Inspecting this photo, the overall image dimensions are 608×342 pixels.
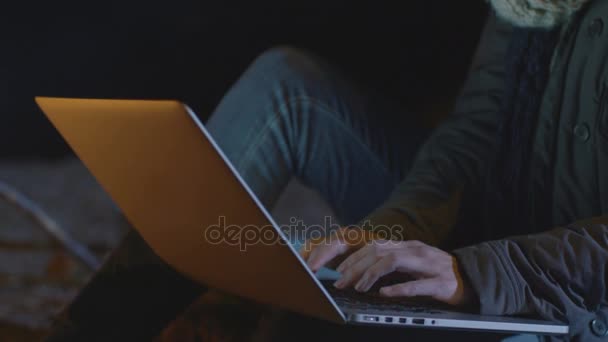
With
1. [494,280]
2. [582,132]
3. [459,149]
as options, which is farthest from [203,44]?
[494,280]

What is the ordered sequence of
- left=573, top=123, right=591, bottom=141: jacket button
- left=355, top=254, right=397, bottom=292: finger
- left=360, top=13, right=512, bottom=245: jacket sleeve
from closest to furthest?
1. left=355, top=254, right=397, bottom=292: finger
2. left=573, top=123, right=591, bottom=141: jacket button
3. left=360, top=13, right=512, bottom=245: jacket sleeve

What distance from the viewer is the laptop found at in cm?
49

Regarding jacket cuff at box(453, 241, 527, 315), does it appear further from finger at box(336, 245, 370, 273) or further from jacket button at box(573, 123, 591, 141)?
jacket button at box(573, 123, 591, 141)

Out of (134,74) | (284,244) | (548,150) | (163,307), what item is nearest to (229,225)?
(284,244)

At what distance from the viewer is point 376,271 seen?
0.59 m

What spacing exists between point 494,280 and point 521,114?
0.97 ft

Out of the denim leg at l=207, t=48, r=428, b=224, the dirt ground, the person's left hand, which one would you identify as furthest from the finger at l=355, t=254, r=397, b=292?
→ the dirt ground

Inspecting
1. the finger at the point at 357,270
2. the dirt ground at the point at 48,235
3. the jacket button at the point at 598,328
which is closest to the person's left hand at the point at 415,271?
the finger at the point at 357,270

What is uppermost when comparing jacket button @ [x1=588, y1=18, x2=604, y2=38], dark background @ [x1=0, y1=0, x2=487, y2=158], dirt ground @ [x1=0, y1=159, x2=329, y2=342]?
jacket button @ [x1=588, y1=18, x2=604, y2=38]

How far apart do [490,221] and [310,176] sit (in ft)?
0.92

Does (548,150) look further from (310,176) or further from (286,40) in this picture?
(286,40)

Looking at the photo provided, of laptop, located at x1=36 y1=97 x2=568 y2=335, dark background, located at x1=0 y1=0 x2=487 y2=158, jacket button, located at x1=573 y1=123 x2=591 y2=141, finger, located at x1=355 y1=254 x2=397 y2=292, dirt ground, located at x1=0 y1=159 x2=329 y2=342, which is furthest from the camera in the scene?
dark background, located at x1=0 y1=0 x2=487 y2=158

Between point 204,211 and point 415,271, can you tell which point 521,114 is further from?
point 204,211

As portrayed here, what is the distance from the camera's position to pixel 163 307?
2.62ft
